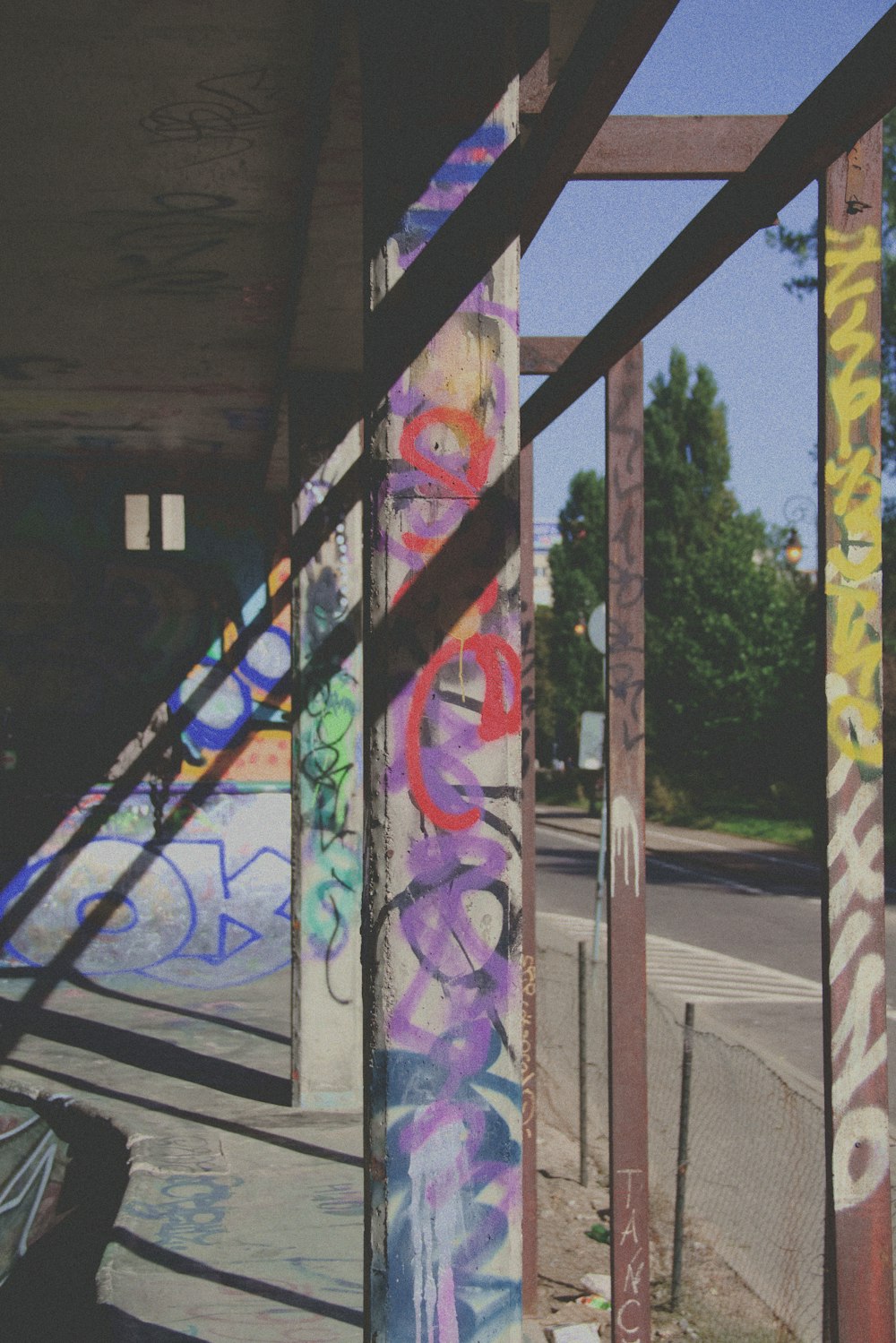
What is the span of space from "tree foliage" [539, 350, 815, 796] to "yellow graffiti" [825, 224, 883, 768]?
28.3 meters

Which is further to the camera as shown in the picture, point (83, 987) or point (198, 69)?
point (83, 987)

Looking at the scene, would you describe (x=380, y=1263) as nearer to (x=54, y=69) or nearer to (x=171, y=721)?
(x=54, y=69)

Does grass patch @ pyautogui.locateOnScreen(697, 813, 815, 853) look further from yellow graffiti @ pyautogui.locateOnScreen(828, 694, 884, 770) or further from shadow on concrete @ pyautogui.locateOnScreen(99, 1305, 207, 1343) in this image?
yellow graffiti @ pyautogui.locateOnScreen(828, 694, 884, 770)

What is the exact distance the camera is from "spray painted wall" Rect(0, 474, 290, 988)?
11109mm

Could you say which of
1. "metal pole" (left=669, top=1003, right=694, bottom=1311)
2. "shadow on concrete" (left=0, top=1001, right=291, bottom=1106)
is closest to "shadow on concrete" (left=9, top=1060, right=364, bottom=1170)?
"shadow on concrete" (left=0, top=1001, right=291, bottom=1106)

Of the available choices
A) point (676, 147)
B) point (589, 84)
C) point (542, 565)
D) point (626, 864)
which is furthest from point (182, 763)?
point (542, 565)

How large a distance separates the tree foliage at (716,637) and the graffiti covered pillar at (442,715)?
28.4 metres

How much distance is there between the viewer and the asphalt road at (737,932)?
1032 cm

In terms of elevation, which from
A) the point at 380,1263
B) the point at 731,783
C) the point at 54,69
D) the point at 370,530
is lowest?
the point at 731,783

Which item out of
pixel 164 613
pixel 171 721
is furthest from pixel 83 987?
pixel 164 613

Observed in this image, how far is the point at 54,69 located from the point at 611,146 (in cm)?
178

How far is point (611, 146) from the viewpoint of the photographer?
138 inches

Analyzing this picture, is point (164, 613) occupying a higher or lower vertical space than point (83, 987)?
higher

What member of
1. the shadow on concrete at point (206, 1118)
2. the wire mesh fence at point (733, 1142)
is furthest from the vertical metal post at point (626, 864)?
the shadow on concrete at point (206, 1118)
